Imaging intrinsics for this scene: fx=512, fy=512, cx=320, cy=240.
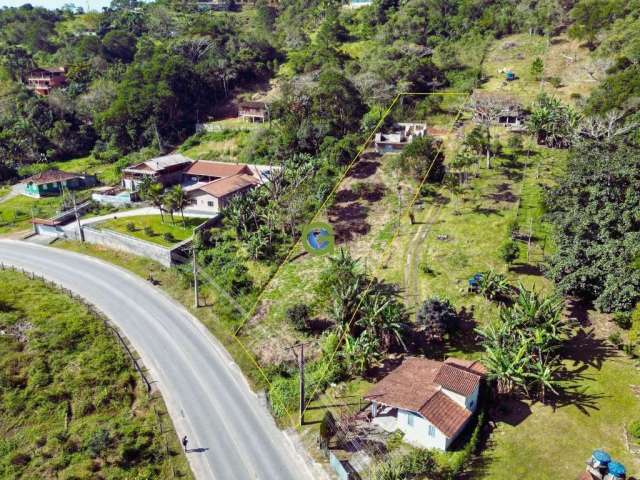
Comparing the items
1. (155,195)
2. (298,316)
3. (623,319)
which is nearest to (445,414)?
(298,316)

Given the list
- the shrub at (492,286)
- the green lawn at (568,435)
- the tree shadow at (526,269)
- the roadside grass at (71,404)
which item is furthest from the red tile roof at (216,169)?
the green lawn at (568,435)

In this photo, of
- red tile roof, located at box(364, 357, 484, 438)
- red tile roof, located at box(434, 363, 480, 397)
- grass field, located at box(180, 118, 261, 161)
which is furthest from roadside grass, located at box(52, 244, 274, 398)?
grass field, located at box(180, 118, 261, 161)

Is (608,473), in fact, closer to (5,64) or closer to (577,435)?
(577,435)

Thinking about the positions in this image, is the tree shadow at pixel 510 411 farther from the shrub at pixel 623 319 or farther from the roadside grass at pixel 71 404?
the roadside grass at pixel 71 404

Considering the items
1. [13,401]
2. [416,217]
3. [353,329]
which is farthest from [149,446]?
[416,217]

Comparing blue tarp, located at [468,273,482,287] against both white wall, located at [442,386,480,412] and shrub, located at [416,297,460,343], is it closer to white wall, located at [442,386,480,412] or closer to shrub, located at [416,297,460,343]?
shrub, located at [416,297,460,343]
